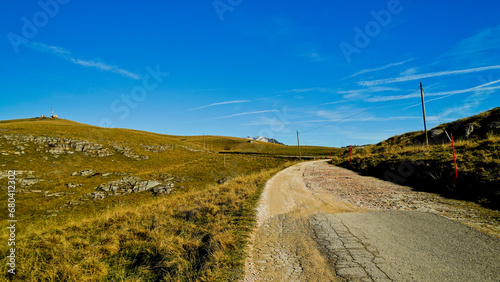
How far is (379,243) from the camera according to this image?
18.1ft

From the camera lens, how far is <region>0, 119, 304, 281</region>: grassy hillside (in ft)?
17.0

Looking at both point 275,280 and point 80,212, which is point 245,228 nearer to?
point 275,280

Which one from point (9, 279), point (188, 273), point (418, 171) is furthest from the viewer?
point (418, 171)

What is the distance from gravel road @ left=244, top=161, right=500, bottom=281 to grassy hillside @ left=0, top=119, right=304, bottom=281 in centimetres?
105

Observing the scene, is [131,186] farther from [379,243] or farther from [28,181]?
[379,243]

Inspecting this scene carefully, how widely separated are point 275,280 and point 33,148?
61544mm

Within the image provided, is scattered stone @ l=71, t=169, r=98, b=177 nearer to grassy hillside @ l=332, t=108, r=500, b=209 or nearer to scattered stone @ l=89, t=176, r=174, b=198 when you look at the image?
scattered stone @ l=89, t=176, r=174, b=198

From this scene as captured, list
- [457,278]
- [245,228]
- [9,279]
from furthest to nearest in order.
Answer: [245,228]
[9,279]
[457,278]

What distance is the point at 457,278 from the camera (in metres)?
3.73

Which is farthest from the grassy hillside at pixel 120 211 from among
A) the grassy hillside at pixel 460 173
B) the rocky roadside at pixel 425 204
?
the grassy hillside at pixel 460 173

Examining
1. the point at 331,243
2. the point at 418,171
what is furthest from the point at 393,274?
the point at 418,171

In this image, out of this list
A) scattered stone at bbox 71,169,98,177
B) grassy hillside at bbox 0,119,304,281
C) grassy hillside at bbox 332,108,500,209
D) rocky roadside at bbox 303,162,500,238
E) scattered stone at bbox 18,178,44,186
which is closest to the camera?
grassy hillside at bbox 0,119,304,281

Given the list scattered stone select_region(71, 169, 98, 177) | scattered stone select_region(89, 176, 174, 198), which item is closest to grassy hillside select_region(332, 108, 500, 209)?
scattered stone select_region(89, 176, 174, 198)

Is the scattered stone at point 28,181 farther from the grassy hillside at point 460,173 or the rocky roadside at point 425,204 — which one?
the grassy hillside at point 460,173
